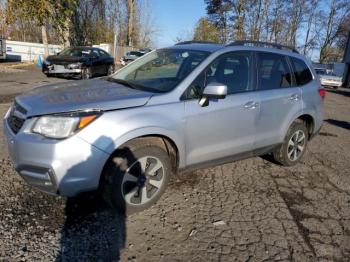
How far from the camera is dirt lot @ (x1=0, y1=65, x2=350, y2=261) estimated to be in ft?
9.29

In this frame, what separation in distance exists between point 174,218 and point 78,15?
39109 millimetres

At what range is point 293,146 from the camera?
16.4 ft

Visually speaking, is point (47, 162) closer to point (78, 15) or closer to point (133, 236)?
point (133, 236)

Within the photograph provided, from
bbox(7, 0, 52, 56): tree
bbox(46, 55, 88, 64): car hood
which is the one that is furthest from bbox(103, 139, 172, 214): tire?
bbox(7, 0, 52, 56): tree

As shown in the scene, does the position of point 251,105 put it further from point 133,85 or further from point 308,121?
point 308,121

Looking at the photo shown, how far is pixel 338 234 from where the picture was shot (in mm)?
3334

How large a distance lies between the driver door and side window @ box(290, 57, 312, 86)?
1060 mm

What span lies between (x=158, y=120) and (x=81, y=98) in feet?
2.64

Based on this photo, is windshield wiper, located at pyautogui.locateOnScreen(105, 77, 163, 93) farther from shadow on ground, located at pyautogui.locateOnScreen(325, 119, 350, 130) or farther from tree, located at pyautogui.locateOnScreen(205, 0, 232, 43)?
tree, located at pyautogui.locateOnScreen(205, 0, 232, 43)

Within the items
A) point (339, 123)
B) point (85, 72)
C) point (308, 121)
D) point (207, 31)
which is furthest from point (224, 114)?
point (207, 31)

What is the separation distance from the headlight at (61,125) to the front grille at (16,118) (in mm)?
287

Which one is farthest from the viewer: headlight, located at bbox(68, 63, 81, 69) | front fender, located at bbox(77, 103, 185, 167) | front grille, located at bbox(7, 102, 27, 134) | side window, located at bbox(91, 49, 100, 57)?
side window, located at bbox(91, 49, 100, 57)

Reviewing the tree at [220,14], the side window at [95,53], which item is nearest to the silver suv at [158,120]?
the side window at [95,53]

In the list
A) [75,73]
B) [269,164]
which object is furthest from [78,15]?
[269,164]
